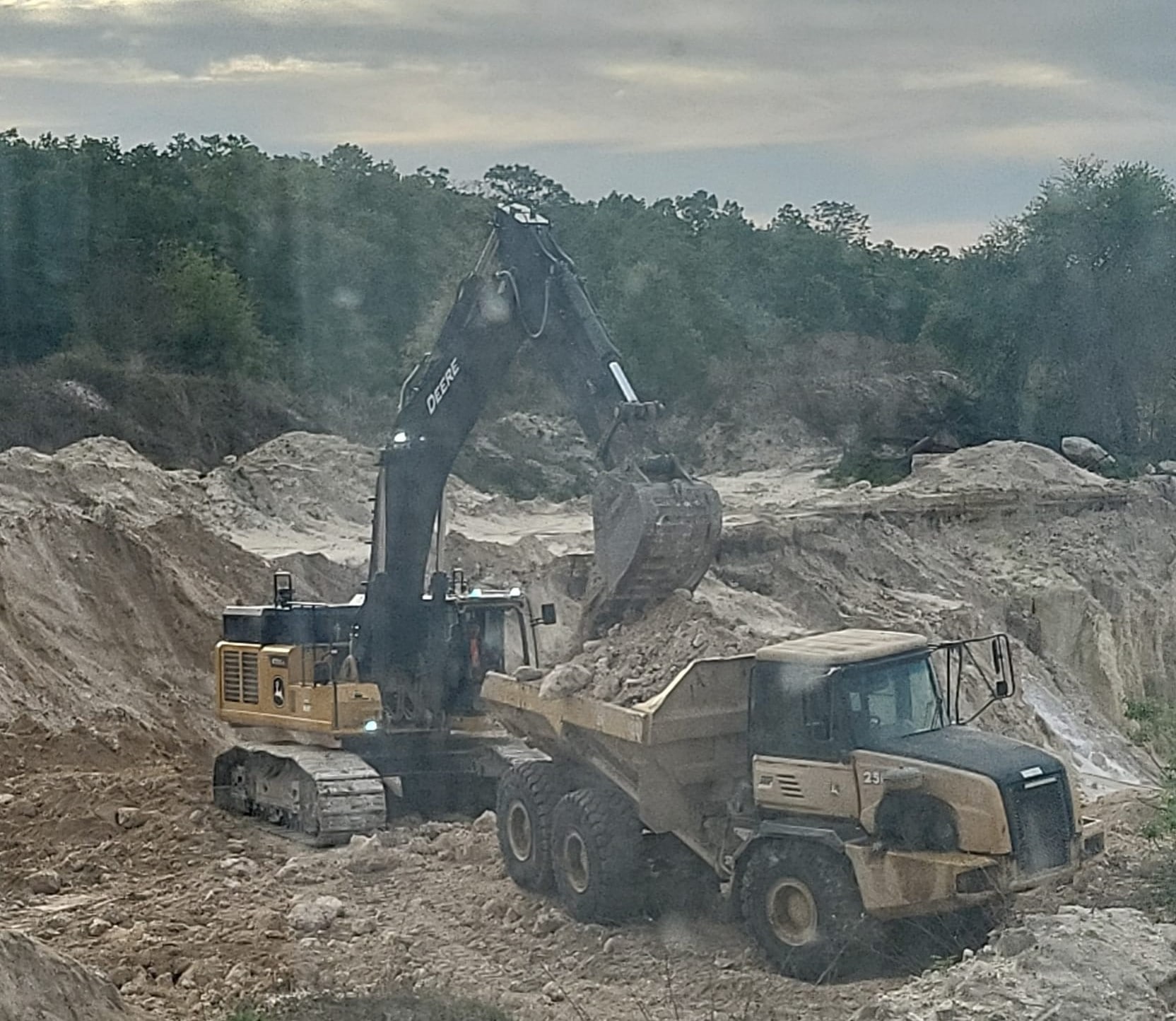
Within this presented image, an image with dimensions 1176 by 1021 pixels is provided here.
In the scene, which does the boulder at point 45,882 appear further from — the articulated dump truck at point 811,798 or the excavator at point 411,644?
the articulated dump truck at point 811,798

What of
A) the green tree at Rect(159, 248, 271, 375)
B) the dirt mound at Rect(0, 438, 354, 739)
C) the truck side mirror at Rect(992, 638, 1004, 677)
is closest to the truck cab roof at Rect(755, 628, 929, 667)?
the truck side mirror at Rect(992, 638, 1004, 677)

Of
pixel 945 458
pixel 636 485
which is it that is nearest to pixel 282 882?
pixel 636 485

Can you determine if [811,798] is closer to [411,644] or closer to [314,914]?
[314,914]

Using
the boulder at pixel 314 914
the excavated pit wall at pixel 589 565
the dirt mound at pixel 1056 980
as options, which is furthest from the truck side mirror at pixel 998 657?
the boulder at pixel 314 914

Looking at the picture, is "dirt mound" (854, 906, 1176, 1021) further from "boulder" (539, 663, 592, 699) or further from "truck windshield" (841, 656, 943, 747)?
"boulder" (539, 663, 592, 699)

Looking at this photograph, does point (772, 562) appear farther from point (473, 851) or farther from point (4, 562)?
point (473, 851)

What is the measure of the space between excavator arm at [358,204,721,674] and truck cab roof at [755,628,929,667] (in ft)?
3.01

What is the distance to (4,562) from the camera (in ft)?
60.7

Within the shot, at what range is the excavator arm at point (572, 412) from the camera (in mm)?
10586

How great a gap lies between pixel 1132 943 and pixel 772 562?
17.0 m

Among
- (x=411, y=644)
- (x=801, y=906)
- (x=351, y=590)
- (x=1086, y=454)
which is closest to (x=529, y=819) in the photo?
(x=801, y=906)

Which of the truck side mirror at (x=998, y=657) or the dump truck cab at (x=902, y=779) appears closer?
the dump truck cab at (x=902, y=779)

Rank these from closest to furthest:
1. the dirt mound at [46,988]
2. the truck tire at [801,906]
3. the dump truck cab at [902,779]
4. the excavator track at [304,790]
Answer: the dirt mound at [46,988]
the dump truck cab at [902,779]
the truck tire at [801,906]
the excavator track at [304,790]

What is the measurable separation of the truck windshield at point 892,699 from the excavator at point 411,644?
11.4 feet
